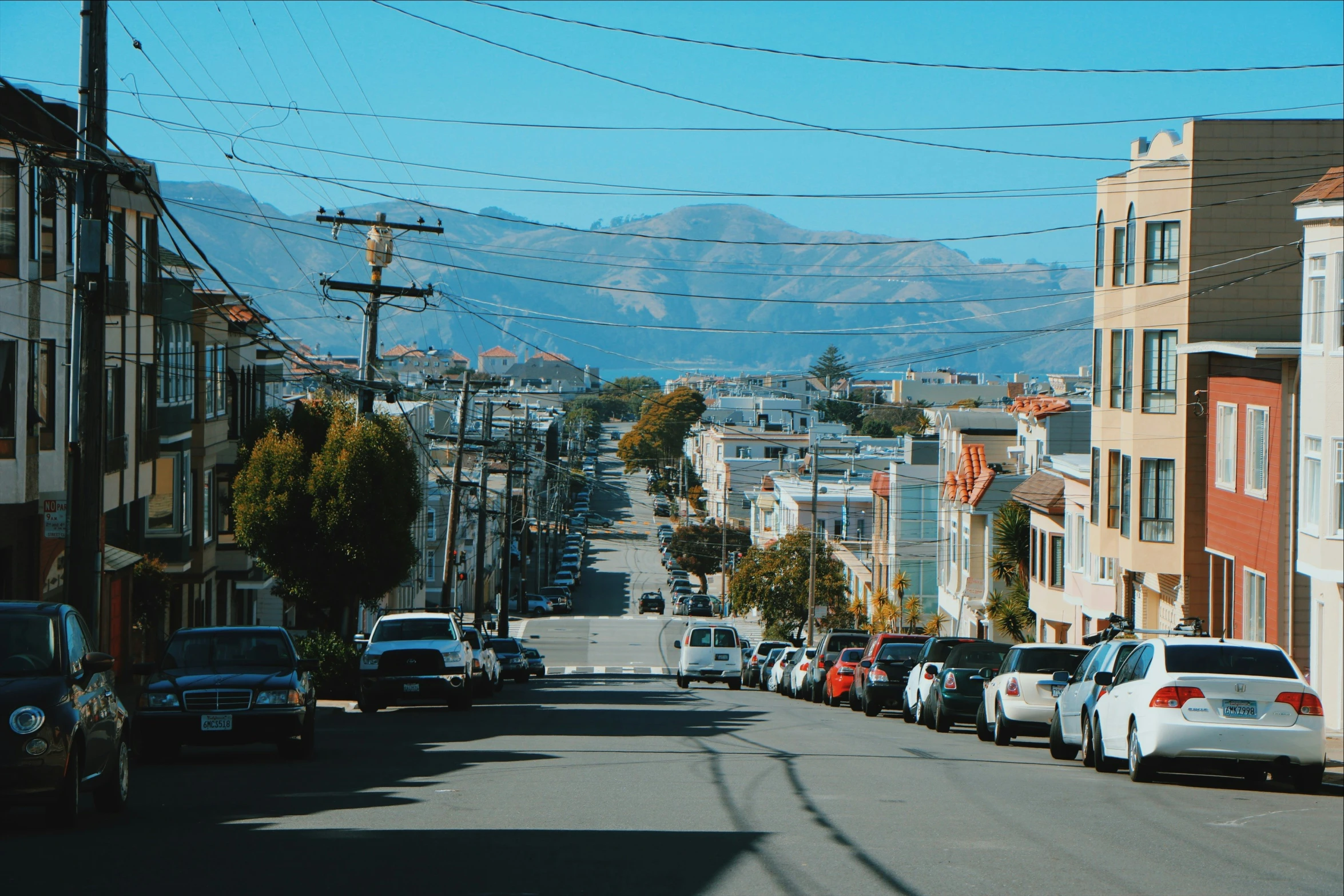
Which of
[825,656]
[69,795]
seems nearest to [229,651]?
[69,795]

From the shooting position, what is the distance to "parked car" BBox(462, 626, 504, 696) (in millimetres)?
34594

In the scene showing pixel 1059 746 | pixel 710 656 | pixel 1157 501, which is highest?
pixel 1157 501

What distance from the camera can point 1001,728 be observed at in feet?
71.5

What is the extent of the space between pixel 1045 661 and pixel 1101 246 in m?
20.1

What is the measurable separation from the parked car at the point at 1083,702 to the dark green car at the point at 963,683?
409 cm

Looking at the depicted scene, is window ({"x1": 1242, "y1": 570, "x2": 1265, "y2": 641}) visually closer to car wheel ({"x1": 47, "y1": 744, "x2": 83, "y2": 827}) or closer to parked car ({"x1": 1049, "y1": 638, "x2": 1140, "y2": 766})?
parked car ({"x1": 1049, "y1": 638, "x2": 1140, "y2": 766})

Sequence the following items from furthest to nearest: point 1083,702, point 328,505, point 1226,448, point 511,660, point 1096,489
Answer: point 511,660, point 1096,489, point 1226,448, point 328,505, point 1083,702

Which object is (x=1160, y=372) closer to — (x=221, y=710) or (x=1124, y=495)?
(x=1124, y=495)

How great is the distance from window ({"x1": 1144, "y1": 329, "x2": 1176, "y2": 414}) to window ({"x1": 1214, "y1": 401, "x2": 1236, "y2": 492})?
8.37 ft

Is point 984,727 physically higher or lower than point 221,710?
lower

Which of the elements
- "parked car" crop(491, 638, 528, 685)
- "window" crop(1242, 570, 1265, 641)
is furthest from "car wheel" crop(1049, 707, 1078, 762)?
"parked car" crop(491, 638, 528, 685)

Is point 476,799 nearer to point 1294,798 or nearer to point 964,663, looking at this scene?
point 1294,798

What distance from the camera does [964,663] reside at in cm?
2475

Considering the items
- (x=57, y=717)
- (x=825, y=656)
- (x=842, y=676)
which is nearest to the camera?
(x=57, y=717)
